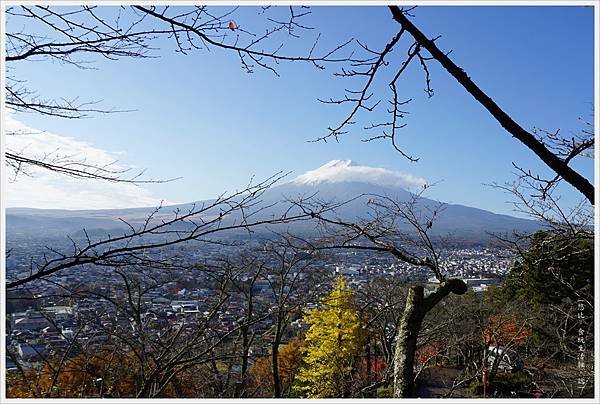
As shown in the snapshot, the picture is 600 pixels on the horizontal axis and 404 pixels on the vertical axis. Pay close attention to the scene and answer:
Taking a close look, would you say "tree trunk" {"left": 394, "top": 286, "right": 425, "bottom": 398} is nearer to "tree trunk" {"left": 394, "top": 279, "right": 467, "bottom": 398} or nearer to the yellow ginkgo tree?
"tree trunk" {"left": 394, "top": 279, "right": 467, "bottom": 398}

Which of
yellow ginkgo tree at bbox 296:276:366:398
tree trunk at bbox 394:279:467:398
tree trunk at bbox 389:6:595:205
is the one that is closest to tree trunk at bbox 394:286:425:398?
tree trunk at bbox 394:279:467:398

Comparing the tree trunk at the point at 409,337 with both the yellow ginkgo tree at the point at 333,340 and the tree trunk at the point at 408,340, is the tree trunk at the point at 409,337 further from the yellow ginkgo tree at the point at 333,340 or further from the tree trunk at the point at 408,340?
the yellow ginkgo tree at the point at 333,340

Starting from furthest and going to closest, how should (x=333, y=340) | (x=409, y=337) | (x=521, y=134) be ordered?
(x=333, y=340) < (x=409, y=337) < (x=521, y=134)

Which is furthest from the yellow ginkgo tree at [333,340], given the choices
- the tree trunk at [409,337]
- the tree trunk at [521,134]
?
the tree trunk at [521,134]

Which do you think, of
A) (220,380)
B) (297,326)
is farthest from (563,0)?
(297,326)

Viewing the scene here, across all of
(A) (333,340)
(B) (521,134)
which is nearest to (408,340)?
(B) (521,134)

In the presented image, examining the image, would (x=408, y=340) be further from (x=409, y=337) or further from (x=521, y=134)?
(x=521, y=134)

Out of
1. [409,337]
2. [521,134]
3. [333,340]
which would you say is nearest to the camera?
[521,134]

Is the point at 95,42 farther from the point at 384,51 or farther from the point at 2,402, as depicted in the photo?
the point at 2,402
